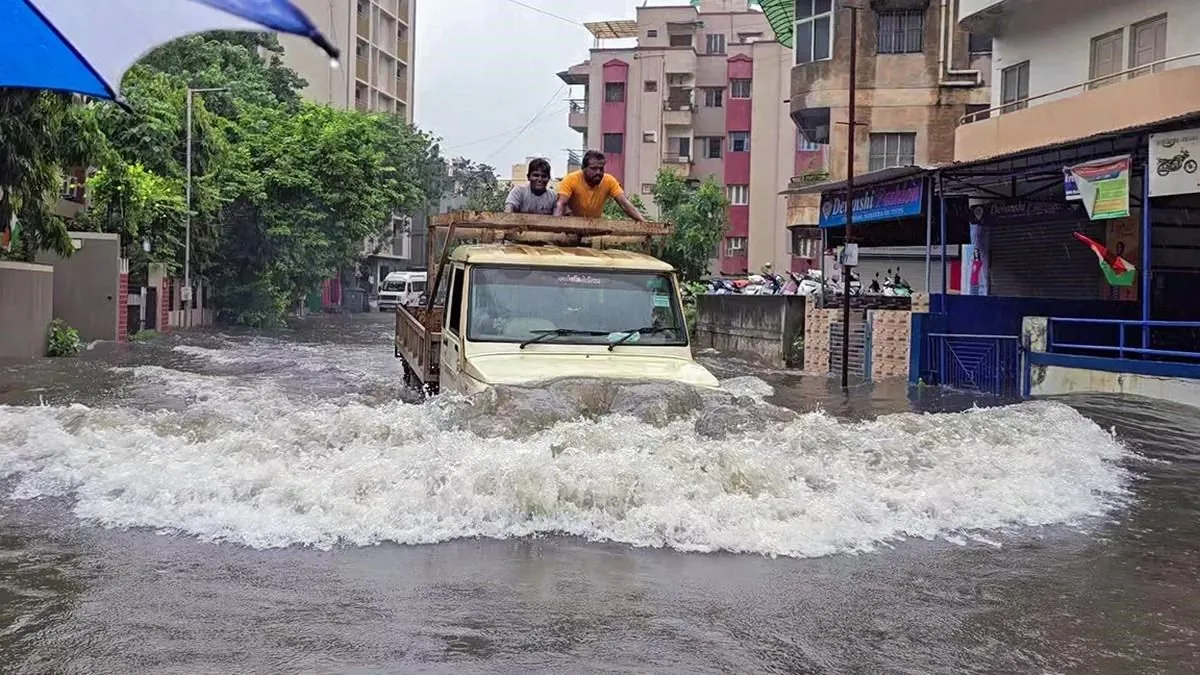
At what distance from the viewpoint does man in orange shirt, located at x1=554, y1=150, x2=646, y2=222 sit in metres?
10.5

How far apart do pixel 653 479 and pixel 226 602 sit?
254 cm

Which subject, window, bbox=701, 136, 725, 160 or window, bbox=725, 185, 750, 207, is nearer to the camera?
window, bbox=725, 185, 750, 207

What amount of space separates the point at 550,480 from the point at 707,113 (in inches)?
1813

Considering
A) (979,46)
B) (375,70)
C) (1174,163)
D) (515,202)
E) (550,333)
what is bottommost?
(550,333)

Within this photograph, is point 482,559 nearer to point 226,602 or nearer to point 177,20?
point 226,602

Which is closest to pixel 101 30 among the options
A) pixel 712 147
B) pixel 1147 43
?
pixel 1147 43

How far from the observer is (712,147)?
50906 millimetres

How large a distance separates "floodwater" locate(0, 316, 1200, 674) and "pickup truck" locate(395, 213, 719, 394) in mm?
471

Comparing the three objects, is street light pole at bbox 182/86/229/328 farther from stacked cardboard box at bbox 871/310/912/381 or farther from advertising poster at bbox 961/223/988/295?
advertising poster at bbox 961/223/988/295

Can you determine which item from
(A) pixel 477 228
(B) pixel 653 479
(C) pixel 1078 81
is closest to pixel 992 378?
(C) pixel 1078 81

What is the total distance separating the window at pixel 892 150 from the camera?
28859 millimetres

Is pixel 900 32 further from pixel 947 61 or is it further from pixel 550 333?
pixel 550 333

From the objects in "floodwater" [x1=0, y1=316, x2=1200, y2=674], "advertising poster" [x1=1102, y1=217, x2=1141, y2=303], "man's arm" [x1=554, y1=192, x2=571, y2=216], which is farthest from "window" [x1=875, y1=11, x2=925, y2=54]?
"floodwater" [x1=0, y1=316, x2=1200, y2=674]

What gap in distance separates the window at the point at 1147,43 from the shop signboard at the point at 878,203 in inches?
145
